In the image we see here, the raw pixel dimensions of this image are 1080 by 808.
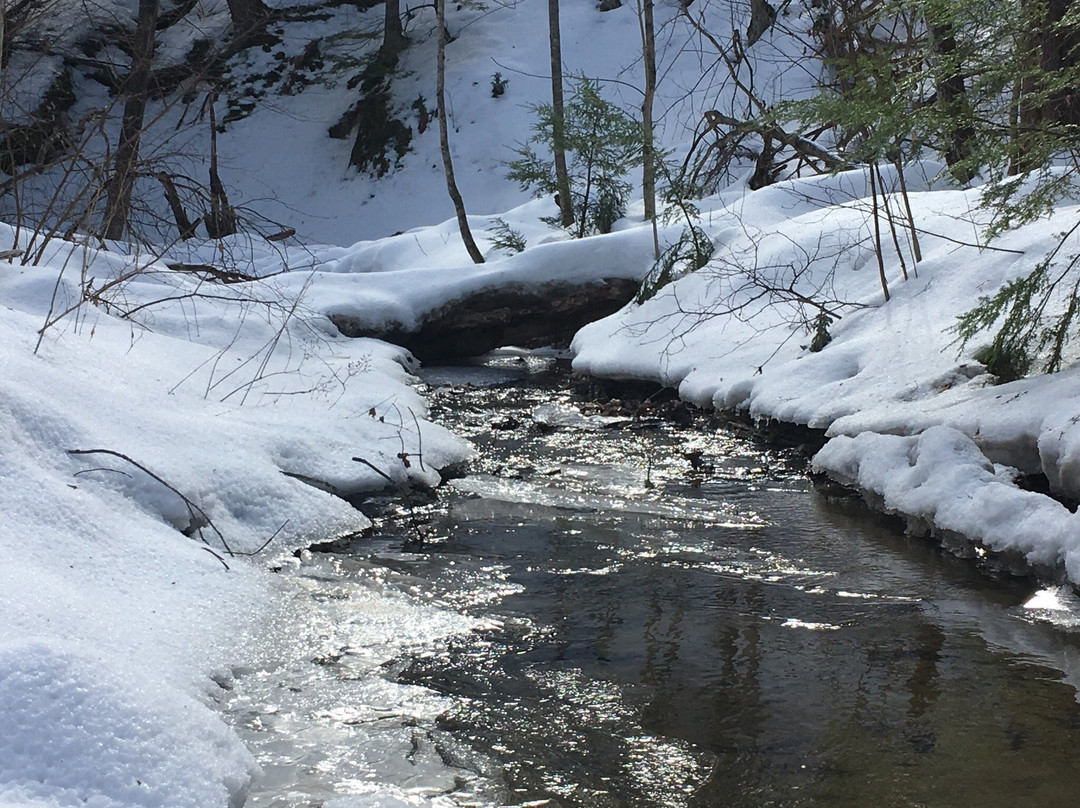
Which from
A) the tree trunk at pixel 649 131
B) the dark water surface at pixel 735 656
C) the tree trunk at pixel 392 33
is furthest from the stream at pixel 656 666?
the tree trunk at pixel 392 33

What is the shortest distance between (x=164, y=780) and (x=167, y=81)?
25568 mm

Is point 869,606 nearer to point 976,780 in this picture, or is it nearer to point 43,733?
point 976,780

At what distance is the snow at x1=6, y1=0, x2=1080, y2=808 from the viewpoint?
7.90 feet

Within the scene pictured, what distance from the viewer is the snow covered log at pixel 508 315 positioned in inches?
436

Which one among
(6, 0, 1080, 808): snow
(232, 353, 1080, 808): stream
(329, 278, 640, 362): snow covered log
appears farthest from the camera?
(329, 278, 640, 362): snow covered log

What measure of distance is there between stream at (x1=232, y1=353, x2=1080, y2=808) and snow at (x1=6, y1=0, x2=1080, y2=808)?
4.8 inches

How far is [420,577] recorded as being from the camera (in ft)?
14.0

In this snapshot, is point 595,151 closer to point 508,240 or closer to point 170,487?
point 508,240

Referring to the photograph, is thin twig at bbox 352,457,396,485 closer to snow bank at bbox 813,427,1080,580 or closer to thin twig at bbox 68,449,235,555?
thin twig at bbox 68,449,235,555

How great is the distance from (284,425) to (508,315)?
595 cm

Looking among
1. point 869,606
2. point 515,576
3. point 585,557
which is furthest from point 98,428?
point 869,606

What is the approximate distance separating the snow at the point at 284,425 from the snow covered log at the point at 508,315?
15 cm

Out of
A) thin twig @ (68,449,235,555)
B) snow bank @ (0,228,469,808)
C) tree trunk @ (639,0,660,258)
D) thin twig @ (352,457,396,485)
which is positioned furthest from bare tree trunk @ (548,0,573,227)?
thin twig @ (68,449,235,555)

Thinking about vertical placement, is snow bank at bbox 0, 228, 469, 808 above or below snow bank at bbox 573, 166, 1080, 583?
below
